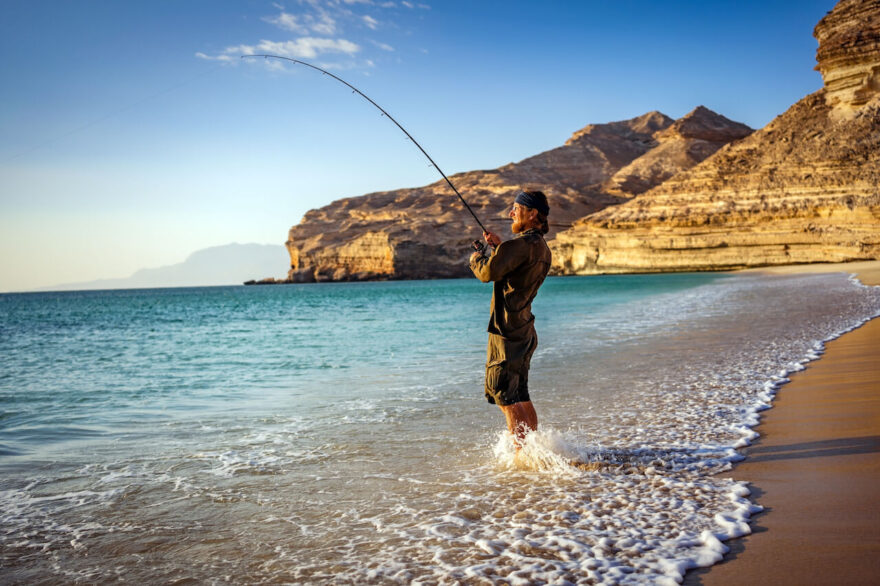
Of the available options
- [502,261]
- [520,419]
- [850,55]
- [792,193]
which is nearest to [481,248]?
[502,261]

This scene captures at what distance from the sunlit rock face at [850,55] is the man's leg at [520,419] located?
2805 inches

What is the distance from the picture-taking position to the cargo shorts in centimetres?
391

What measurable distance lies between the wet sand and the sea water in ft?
0.44

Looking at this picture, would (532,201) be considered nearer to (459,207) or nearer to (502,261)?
(502,261)

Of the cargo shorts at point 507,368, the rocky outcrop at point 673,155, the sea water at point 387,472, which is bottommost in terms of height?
the sea water at point 387,472

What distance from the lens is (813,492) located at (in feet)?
10.3

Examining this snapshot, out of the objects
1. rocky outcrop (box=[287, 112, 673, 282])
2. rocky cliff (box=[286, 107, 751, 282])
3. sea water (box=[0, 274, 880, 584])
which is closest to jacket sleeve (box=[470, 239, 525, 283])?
sea water (box=[0, 274, 880, 584])

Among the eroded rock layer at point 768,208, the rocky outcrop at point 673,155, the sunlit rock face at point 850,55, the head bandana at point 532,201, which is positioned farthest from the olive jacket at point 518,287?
the rocky outcrop at point 673,155

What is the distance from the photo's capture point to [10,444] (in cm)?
557

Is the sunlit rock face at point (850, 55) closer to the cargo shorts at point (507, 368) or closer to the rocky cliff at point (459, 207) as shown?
the rocky cliff at point (459, 207)

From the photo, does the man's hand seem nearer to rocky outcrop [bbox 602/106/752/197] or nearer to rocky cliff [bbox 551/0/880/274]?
rocky cliff [bbox 551/0/880/274]

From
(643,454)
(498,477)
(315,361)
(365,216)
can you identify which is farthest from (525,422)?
(365,216)

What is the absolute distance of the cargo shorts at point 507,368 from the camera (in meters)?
3.91

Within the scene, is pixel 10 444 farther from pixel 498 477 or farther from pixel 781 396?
pixel 781 396
